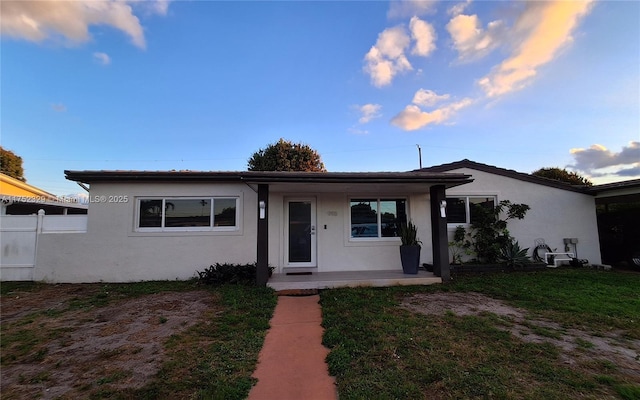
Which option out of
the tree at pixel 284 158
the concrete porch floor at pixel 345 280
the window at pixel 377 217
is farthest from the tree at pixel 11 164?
the window at pixel 377 217

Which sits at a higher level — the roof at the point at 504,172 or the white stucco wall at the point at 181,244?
the roof at the point at 504,172

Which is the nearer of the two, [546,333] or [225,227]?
[546,333]

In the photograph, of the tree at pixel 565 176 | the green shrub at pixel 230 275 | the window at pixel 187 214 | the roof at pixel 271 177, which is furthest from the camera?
the tree at pixel 565 176

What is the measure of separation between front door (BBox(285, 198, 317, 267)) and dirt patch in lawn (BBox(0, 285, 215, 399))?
2.66 metres

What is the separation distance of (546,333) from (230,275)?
6.32m

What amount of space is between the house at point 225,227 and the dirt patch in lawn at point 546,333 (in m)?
1.76

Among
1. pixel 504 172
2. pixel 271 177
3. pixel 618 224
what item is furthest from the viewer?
pixel 618 224

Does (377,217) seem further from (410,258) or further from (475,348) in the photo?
(475,348)

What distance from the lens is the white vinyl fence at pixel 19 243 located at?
25.0 feet

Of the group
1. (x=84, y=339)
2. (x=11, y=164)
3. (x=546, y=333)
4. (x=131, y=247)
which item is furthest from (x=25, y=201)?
(x=11, y=164)

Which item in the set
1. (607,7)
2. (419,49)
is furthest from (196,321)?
(607,7)

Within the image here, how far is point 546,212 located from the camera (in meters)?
9.59

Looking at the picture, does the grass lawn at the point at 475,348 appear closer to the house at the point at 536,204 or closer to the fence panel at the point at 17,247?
the house at the point at 536,204

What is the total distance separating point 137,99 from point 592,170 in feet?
89.0
